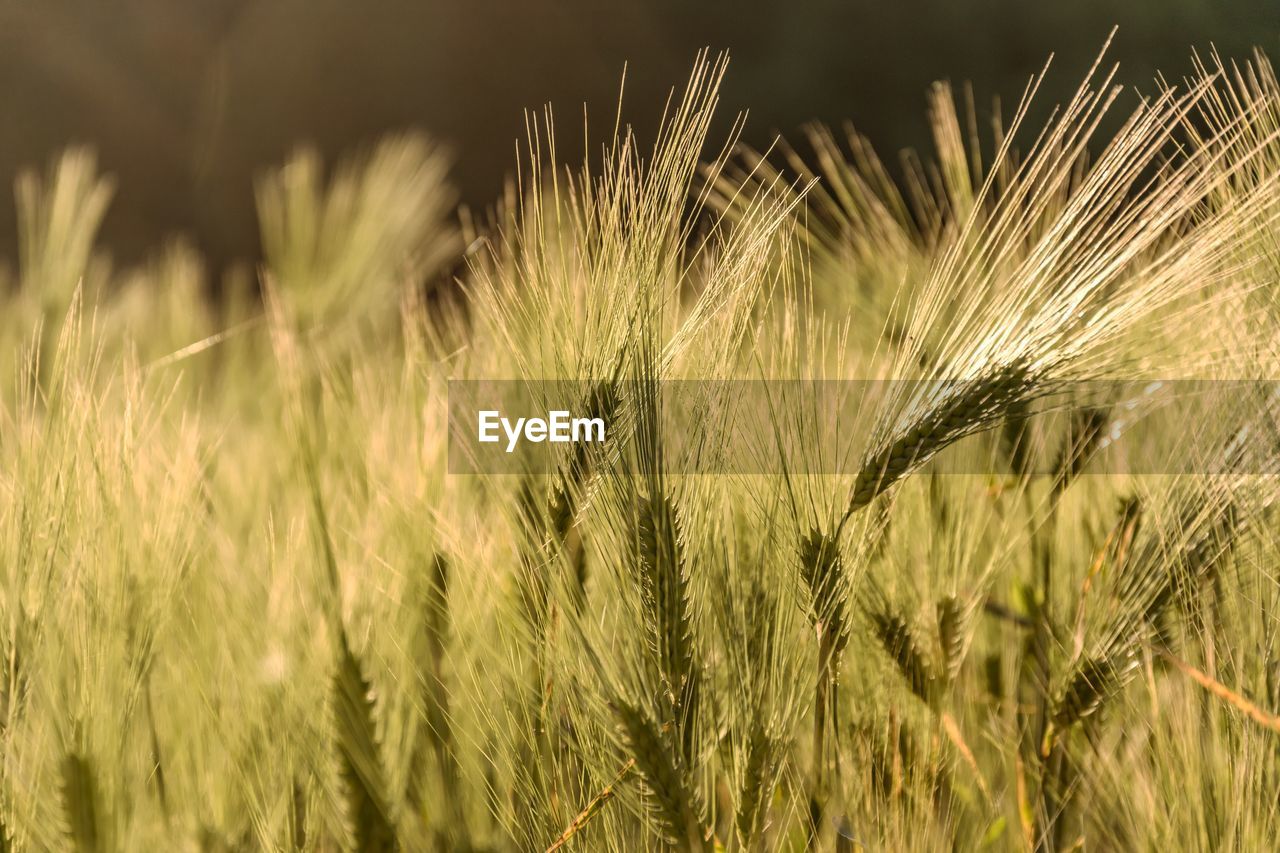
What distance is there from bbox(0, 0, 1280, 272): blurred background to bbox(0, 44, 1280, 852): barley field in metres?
0.39

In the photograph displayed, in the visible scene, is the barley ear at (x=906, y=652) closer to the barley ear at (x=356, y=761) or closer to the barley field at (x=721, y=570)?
the barley field at (x=721, y=570)

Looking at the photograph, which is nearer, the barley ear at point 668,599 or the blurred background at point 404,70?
the barley ear at point 668,599

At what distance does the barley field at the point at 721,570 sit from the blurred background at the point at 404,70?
390 millimetres

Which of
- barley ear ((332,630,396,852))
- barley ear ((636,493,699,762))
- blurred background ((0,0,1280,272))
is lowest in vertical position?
barley ear ((332,630,396,852))

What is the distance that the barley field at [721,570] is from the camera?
10.2 inches

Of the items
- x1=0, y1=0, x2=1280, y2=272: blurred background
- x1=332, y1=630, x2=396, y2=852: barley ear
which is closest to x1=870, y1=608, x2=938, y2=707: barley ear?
x1=332, y1=630, x2=396, y2=852: barley ear

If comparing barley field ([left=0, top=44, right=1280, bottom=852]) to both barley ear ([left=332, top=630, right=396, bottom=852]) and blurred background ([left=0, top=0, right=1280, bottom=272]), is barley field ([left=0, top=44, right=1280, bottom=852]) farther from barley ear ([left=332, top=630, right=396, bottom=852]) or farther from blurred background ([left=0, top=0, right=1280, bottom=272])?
blurred background ([left=0, top=0, right=1280, bottom=272])

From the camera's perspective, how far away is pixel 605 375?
0.88 feet

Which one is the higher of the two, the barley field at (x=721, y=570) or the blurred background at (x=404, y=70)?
the blurred background at (x=404, y=70)

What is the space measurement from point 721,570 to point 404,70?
104 centimetres

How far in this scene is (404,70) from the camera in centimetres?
112

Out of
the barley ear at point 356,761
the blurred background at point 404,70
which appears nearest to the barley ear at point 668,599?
the barley ear at point 356,761

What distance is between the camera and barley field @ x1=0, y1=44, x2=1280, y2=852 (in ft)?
0.85

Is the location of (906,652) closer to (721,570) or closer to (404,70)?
(721,570)
